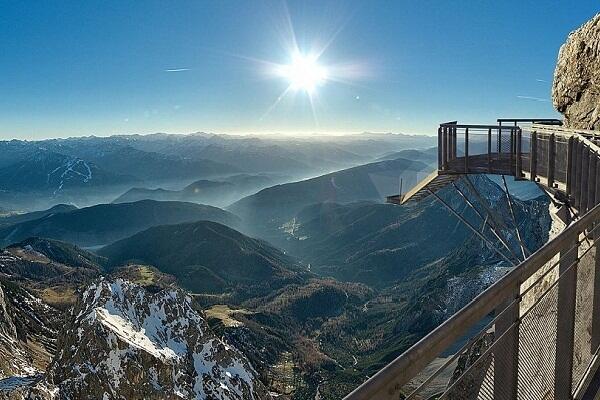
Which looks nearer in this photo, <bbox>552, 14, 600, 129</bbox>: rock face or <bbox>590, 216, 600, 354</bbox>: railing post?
<bbox>590, 216, 600, 354</bbox>: railing post

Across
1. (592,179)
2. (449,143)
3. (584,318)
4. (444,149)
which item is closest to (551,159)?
(592,179)

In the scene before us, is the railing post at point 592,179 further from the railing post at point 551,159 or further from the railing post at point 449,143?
the railing post at point 449,143

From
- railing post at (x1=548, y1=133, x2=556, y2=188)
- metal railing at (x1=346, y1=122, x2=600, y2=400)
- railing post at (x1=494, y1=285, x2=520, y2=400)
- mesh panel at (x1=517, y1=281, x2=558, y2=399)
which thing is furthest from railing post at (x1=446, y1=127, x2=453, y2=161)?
railing post at (x1=494, y1=285, x2=520, y2=400)

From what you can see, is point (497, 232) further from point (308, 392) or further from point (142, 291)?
point (308, 392)

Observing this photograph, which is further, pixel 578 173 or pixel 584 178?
pixel 578 173

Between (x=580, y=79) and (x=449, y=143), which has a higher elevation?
(x=580, y=79)

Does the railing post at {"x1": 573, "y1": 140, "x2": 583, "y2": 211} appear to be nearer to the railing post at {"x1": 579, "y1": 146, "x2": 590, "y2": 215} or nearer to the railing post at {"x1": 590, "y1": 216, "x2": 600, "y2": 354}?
the railing post at {"x1": 579, "y1": 146, "x2": 590, "y2": 215}

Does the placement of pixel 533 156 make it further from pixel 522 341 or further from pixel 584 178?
pixel 522 341
